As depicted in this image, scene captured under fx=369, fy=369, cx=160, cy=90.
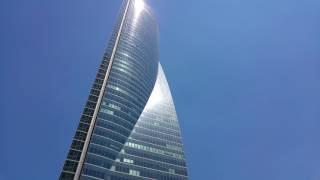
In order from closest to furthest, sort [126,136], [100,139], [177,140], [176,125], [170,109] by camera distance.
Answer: [100,139]
[126,136]
[177,140]
[176,125]
[170,109]

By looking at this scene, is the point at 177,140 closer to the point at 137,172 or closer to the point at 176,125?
the point at 176,125

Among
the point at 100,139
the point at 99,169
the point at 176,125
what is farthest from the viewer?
the point at 176,125

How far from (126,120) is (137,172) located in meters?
25.4

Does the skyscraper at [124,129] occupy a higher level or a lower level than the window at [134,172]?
higher

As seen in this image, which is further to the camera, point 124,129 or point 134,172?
point 124,129

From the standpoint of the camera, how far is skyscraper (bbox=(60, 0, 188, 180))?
124812 mm

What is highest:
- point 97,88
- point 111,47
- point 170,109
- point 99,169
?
point 111,47

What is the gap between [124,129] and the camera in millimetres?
144500

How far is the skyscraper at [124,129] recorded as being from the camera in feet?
409

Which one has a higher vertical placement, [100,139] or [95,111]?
[95,111]

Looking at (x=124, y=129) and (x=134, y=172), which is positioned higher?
(x=124, y=129)

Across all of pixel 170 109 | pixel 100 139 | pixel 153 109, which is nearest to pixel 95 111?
pixel 100 139

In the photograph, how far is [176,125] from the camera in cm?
17375

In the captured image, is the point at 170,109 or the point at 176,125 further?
the point at 170,109
